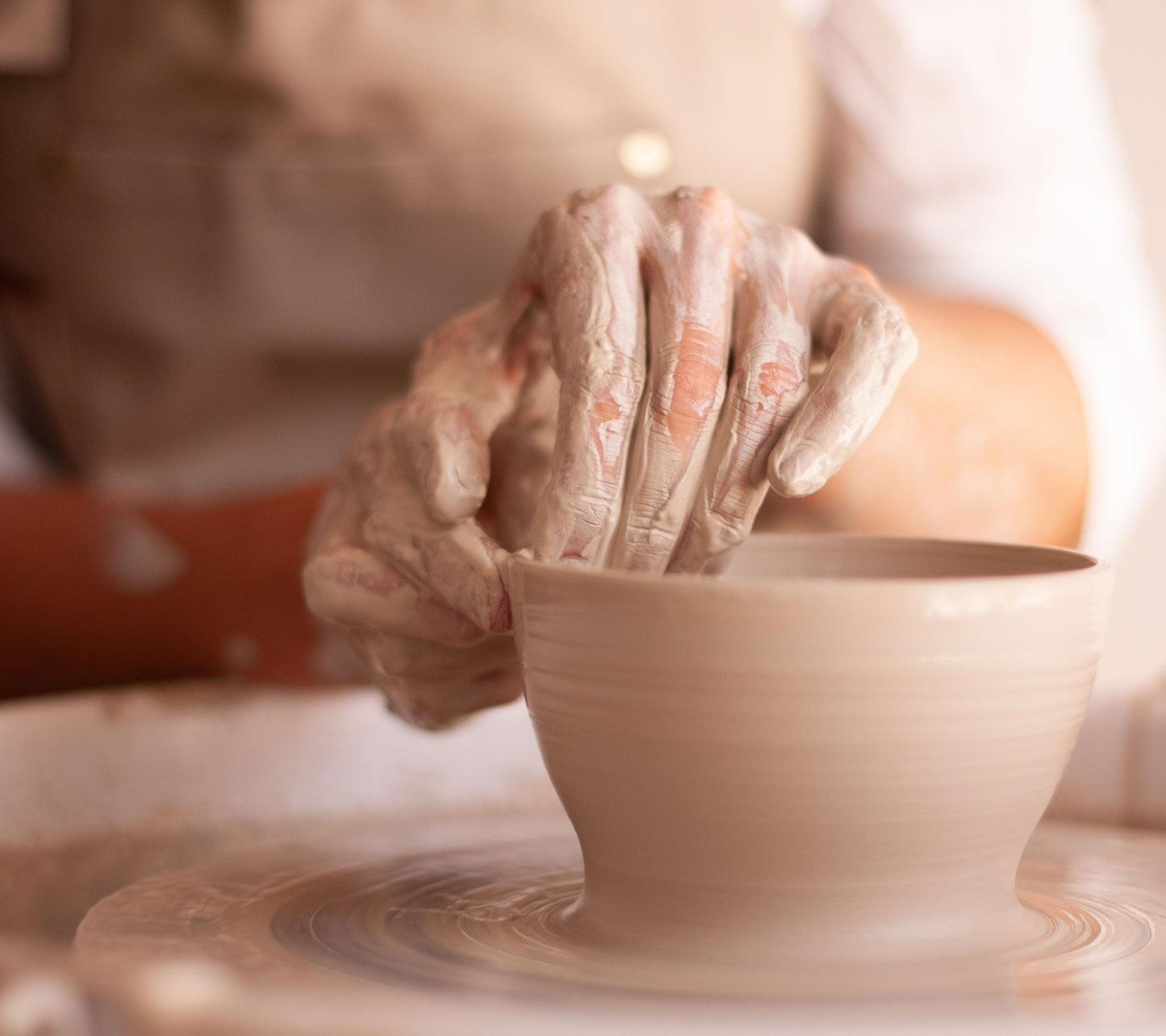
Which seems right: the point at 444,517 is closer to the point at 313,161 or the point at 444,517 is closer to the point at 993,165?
the point at 313,161

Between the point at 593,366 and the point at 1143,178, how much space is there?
1.96 m

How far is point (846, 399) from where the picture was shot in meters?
0.61

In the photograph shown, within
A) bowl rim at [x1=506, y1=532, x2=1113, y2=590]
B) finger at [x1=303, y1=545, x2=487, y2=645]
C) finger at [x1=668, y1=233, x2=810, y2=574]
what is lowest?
finger at [x1=303, y1=545, x2=487, y2=645]

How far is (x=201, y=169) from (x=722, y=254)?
982 mm

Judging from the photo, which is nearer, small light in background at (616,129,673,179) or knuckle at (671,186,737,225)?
knuckle at (671,186,737,225)

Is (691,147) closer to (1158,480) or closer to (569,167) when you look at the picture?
(569,167)

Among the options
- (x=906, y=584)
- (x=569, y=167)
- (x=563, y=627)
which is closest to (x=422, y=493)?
(x=563, y=627)

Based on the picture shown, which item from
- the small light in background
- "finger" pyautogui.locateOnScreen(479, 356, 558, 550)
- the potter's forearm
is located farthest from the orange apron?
"finger" pyautogui.locateOnScreen(479, 356, 558, 550)

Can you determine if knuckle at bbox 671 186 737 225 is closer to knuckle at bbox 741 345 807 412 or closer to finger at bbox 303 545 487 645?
knuckle at bbox 741 345 807 412

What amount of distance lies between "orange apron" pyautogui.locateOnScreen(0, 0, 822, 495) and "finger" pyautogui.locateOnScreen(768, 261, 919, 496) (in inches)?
33.3

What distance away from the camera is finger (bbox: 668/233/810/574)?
63 centimetres

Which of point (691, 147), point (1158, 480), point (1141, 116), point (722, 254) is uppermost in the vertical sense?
point (1141, 116)

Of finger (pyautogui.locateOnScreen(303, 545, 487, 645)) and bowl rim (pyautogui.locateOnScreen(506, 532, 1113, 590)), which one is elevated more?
bowl rim (pyautogui.locateOnScreen(506, 532, 1113, 590))

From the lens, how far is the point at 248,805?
90cm
